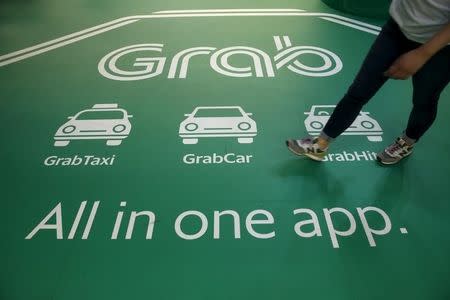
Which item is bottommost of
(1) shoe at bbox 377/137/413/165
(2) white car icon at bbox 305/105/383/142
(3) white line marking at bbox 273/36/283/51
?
(1) shoe at bbox 377/137/413/165

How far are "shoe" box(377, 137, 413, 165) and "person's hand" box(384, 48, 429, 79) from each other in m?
0.68

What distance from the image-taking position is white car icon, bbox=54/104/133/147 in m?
2.31

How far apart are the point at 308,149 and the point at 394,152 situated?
0.49 meters

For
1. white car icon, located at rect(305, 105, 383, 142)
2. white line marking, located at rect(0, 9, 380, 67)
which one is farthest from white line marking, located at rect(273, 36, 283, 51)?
white car icon, located at rect(305, 105, 383, 142)

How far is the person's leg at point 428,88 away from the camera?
5.24ft

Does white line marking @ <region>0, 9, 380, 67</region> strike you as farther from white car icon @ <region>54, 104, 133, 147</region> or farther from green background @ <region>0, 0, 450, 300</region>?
white car icon @ <region>54, 104, 133, 147</region>

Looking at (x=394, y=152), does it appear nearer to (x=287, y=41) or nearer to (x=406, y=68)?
(x=406, y=68)

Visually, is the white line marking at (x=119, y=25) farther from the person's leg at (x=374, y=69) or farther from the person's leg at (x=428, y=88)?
the person's leg at (x=374, y=69)

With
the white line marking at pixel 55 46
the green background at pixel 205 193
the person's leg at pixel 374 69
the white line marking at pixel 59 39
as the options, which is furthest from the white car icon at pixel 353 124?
the white line marking at pixel 59 39

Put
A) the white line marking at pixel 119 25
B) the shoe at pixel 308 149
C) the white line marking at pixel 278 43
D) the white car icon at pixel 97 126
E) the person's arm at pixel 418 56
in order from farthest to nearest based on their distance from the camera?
the white line marking at pixel 278 43 < the white line marking at pixel 119 25 < the white car icon at pixel 97 126 < the shoe at pixel 308 149 < the person's arm at pixel 418 56

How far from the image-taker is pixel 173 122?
244 centimetres

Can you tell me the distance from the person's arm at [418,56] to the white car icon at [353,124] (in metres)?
Answer: 0.81

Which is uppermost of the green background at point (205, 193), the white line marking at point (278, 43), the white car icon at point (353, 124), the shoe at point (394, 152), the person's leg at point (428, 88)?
the white line marking at point (278, 43)

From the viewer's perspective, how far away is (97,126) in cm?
239
